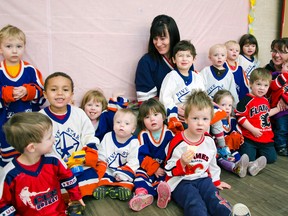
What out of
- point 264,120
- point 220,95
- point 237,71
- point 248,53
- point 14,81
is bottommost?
point 264,120

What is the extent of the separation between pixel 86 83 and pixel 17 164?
4.31 ft

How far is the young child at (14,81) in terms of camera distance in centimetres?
224

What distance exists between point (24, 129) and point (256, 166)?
1.89 metres

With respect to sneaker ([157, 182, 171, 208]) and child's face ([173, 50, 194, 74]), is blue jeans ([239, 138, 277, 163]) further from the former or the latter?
sneaker ([157, 182, 171, 208])

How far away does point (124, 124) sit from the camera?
2283 millimetres

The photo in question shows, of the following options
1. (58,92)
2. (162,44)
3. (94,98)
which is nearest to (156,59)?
(162,44)

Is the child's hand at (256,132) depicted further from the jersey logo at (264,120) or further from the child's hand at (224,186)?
the child's hand at (224,186)

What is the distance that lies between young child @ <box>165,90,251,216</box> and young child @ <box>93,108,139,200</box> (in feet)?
1.02

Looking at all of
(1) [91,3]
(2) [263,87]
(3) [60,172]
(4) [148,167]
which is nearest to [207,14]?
(2) [263,87]

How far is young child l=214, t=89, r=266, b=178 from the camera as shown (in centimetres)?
245

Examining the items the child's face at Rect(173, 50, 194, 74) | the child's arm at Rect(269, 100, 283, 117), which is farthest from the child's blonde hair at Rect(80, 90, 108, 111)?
the child's arm at Rect(269, 100, 283, 117)

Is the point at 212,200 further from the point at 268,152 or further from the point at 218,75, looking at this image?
the point at 218,75

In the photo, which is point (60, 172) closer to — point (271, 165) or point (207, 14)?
point (271, 165)

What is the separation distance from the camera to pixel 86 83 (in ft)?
9.14
